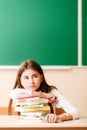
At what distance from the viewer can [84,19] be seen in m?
3.07

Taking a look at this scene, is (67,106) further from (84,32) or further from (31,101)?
(84,32)

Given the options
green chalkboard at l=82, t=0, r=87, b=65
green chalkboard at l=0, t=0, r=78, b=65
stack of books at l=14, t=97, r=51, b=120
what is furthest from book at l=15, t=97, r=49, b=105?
Answer: green chalkboard at l=82, t=0, r=87, b=65

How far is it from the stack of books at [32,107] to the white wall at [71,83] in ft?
4.45

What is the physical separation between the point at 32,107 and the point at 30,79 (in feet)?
0.81

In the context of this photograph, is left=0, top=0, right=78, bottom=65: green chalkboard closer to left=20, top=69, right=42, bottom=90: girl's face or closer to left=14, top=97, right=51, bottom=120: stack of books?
left=20, top=69, right=42, bottom=90: girl's face

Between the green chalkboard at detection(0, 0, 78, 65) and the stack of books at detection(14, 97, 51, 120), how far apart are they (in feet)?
4.42

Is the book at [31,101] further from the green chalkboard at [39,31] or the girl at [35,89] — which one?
the green chalkboard at [39,31]

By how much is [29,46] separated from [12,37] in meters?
0.20

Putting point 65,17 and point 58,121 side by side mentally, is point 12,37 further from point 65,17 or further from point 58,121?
point 58,121

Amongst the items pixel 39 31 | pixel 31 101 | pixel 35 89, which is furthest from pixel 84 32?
pixel 31 101

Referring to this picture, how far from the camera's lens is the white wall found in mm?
3033

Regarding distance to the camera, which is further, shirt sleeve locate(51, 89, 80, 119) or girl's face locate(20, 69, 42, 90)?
girl's face locate(20, 69, 42, 90)

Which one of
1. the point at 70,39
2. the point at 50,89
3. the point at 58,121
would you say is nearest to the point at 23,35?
the point at 70,39

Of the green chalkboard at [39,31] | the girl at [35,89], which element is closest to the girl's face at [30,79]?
the girl at [35,89]
